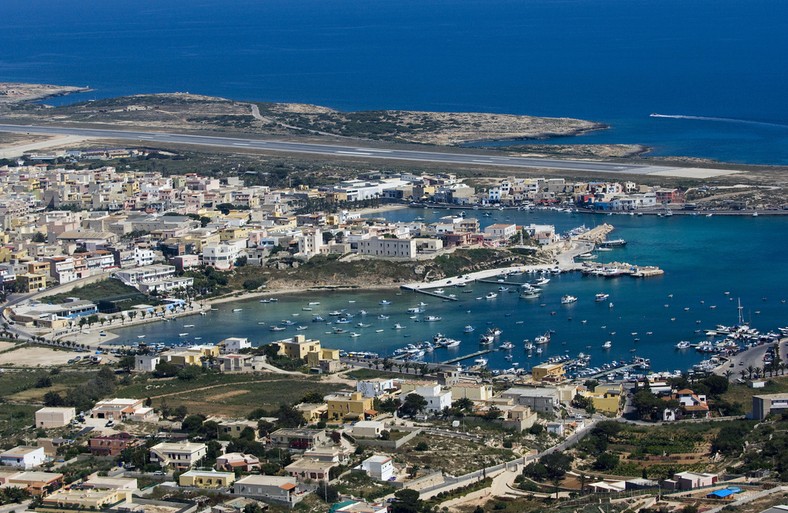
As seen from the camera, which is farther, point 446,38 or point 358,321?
point 446,38

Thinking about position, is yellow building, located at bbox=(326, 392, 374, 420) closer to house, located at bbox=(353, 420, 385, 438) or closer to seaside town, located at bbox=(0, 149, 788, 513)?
seaside town, located at bbox=(0, 149, 788, 513)

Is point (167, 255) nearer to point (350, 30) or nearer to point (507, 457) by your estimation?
point (507, 457)

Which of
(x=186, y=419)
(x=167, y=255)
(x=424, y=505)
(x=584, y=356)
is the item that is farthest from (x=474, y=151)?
(x=424, y=505)

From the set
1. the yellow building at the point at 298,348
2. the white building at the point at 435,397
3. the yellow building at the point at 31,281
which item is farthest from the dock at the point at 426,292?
the white building at the point at 435,397

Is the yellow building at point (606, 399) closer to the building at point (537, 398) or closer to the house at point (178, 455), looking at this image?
the building at point (537, 398)

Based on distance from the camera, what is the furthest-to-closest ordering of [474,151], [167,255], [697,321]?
[474,151] → [167,255] → [697,321]

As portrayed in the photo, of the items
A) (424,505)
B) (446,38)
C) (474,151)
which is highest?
(446,38)

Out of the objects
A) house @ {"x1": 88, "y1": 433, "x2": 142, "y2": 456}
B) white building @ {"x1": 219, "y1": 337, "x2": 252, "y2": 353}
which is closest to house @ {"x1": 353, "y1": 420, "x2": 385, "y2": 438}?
house @ {"x1": 88, "y1": 433, "x2": 142, "y2": 456}
